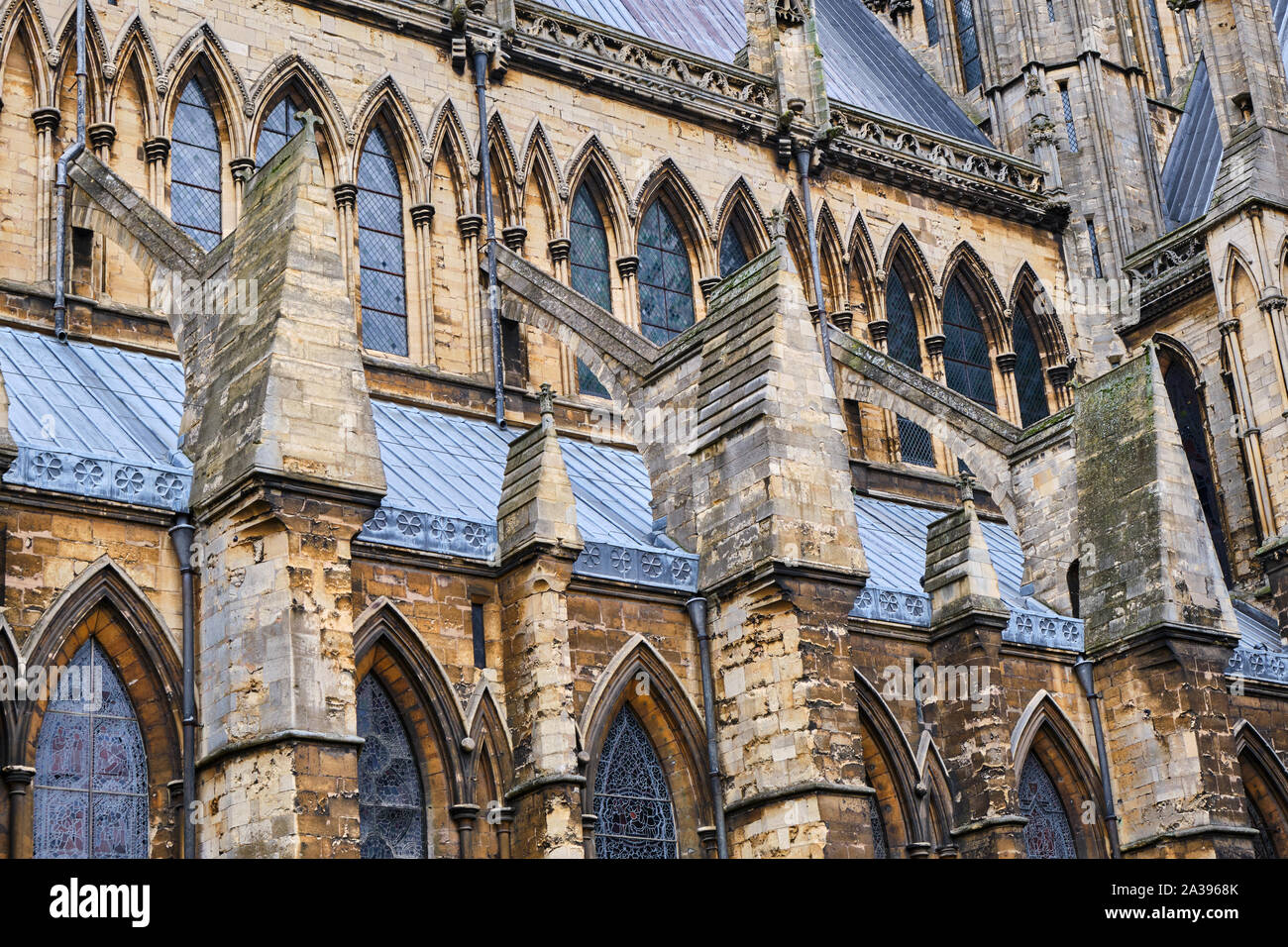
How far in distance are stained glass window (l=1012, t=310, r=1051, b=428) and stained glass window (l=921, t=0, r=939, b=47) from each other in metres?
7.08

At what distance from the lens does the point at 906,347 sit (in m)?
30.7

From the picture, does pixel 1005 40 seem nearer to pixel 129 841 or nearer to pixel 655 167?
pixel 655 167

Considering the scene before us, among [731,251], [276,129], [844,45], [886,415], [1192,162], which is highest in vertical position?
[844,45]

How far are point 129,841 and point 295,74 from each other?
39.3 feet

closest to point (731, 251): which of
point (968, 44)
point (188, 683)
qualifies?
point (968, 44)

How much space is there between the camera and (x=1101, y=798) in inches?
916

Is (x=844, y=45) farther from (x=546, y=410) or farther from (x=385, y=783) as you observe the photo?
(x=385, y=783)

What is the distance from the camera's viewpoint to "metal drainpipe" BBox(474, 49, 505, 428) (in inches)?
999

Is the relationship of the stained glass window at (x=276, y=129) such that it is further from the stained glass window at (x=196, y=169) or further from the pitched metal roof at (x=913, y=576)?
the pitched metal roof at (x=913, y=576)

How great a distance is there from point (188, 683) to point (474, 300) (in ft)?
33.2
